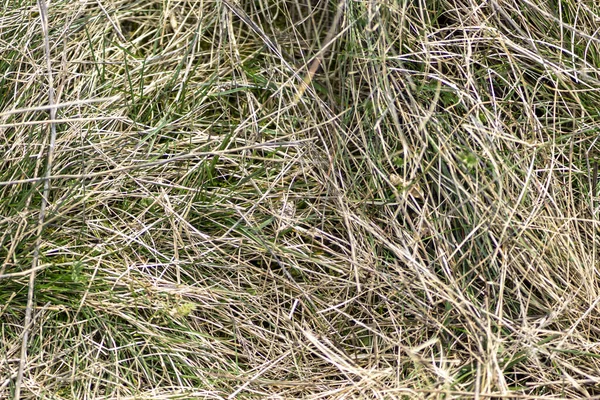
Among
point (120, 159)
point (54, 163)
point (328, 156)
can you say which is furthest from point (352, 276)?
point (54, 163)

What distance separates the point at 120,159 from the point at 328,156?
2.04 ft

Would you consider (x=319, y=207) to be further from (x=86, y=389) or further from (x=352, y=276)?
(x=86, y=389)

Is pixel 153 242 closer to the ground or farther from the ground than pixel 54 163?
closer to the ground

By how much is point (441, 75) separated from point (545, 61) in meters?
0.31

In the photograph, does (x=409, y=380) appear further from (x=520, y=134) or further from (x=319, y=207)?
(x=520, y=134)

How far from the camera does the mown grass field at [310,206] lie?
75.4 inches

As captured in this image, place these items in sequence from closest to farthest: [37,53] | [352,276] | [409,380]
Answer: [409,380]
[352,276]
[37,53]

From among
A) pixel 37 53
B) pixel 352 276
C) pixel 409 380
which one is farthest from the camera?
pixel 37 53

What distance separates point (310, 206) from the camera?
2141 mm

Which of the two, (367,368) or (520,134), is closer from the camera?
(367,368)

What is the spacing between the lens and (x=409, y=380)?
73.4 inches

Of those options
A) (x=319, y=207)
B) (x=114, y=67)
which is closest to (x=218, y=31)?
(x=114, y=67)

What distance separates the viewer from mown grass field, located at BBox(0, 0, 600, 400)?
6.28ft

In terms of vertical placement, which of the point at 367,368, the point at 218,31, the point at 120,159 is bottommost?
the point at 367,368
